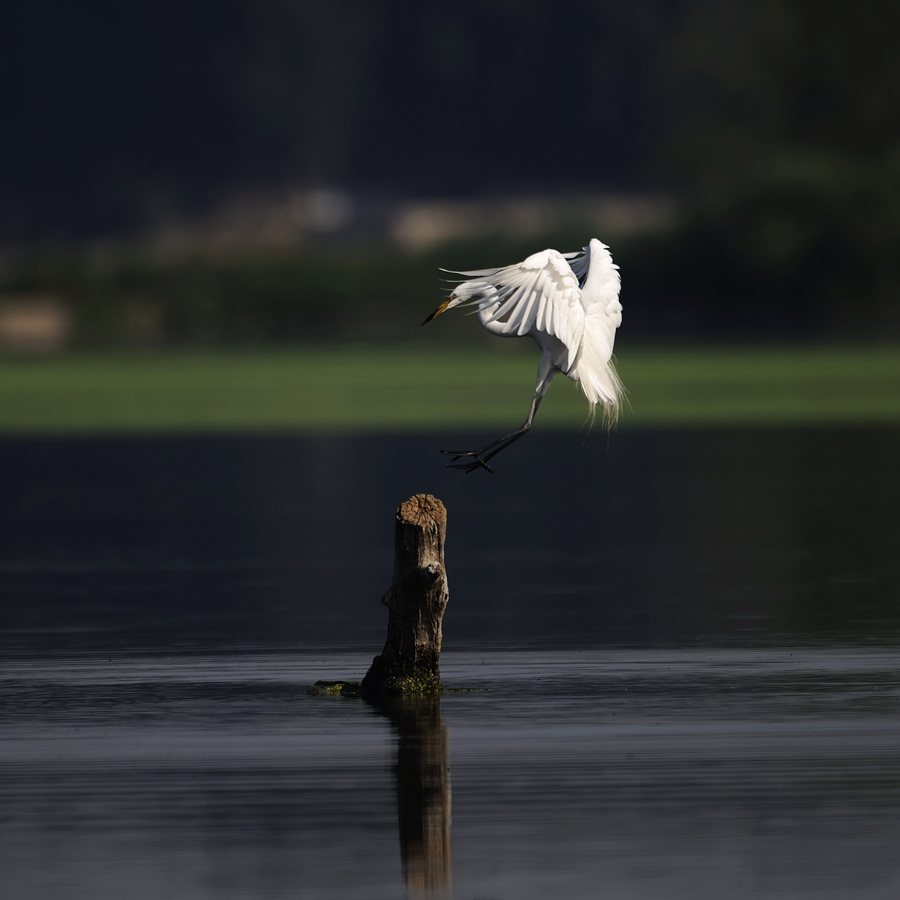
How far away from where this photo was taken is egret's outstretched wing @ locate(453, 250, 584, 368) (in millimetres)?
12242

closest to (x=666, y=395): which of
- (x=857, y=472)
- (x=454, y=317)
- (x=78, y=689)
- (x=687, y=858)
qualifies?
(x=857, y=472)

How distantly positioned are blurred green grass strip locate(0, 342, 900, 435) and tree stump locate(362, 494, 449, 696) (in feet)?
75.0

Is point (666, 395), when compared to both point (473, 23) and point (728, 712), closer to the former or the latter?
point (728, 712)

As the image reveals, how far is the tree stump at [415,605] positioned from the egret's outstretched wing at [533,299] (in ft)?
3.77

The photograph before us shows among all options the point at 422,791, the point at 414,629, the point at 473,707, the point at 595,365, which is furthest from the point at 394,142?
the point at 422,791

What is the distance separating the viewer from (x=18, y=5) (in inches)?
4333

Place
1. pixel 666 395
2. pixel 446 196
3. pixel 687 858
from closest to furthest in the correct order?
1. pixel 687 858
2. pixel 666 395
3. pixel 446 196

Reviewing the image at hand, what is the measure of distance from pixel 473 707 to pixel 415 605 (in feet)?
2.05

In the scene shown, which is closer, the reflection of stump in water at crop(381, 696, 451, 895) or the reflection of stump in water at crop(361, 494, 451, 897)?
the reflection of stump in water at crop(381, 696, 451, 895)

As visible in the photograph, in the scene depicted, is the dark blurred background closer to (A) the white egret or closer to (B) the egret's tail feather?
(A) the white egret

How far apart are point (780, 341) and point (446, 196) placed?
42.1 meters

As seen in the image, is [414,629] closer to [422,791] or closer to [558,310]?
[558,310]

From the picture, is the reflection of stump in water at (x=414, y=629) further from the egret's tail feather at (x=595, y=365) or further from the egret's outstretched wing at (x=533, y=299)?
the egret's tail feather at (x=595, y=365)

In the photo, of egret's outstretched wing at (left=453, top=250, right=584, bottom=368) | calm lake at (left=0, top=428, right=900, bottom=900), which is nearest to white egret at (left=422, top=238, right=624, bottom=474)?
egret's outstretched wing at (left=453, top=250, right=584, bottom=368)
